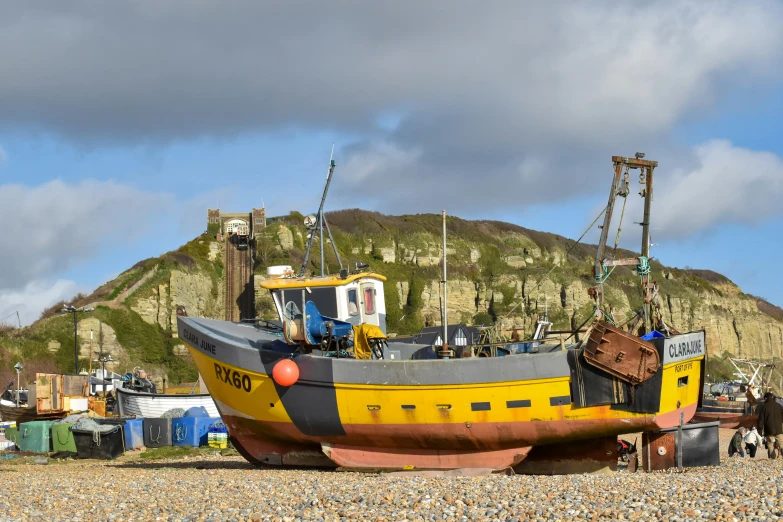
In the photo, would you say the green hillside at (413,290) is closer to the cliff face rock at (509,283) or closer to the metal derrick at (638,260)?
the cliff face rock at (509,283)

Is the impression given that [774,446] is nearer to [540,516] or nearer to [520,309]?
[540,516]

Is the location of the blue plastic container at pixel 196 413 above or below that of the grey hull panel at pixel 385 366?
below

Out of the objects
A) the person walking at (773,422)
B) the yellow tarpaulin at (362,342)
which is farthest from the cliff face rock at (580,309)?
the yellow tarpaulin at (362,342)

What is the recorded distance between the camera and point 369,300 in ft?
63.0

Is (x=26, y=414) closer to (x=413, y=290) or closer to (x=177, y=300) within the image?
(x=177, y=300)

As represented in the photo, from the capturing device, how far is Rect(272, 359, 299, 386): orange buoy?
16.1 meters

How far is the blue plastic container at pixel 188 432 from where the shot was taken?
83.4ft

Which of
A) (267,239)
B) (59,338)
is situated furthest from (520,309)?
(59,338)

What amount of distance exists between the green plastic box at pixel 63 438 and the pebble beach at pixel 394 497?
8.93 meters

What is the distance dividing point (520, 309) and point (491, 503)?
79.2 meters

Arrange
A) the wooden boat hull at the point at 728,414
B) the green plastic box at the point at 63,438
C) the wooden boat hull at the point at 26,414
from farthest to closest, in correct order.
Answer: the wooden boat hull at the point at 728,414 → the wooden boat hull at the point at 26,414 → the green plastic box at the point at 63,438

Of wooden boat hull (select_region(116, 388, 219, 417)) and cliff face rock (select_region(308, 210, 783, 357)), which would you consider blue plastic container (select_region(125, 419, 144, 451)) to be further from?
cliff face rock (select_region(308, 210, 783, 357))

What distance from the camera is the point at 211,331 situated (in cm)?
1788

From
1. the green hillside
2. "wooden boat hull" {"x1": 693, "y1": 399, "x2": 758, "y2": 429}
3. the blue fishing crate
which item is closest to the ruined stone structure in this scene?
the green hillside
